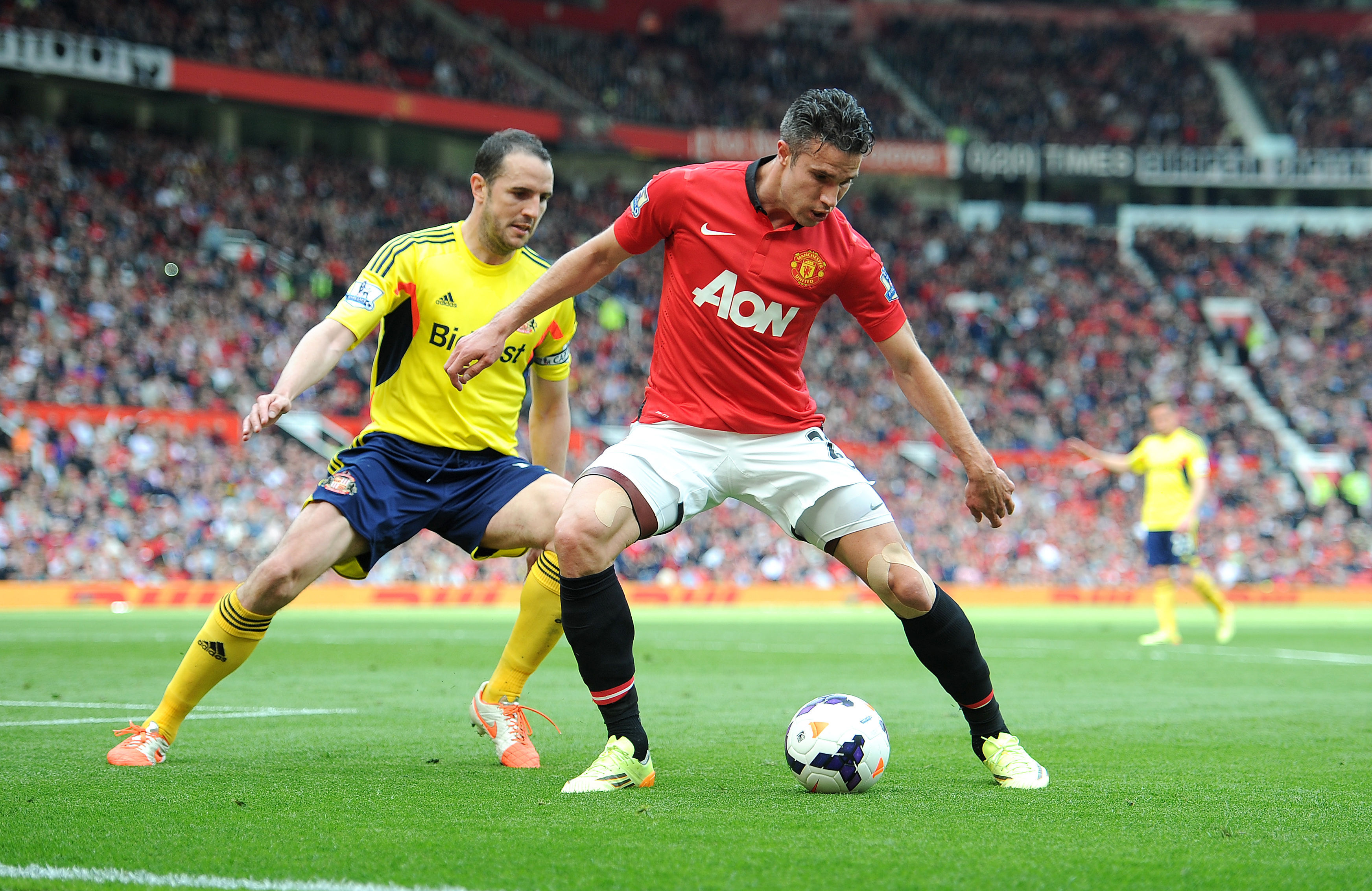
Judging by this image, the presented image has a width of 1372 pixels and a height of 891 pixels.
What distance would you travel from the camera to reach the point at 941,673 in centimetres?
507

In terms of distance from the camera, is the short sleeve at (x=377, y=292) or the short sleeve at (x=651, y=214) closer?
the short sleeve at (x=651, y=214)

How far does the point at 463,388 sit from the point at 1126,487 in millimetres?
26705

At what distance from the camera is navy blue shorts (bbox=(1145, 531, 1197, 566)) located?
14.4m

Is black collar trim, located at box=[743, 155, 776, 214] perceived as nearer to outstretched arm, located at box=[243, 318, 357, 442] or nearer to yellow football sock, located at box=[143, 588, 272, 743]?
outstretched arm, located at box=[243, 318, 357, 442]

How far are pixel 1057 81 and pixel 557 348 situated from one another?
41.3 metres

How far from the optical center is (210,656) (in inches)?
216

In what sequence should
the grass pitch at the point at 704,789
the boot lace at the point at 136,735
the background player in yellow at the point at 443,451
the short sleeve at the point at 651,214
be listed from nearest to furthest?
the grass pitch at the point at 704,789 → the short sleeve at the point at 651,214 → the boot lace at the point at 136,735 → the background player in yellow at the point at 443,451

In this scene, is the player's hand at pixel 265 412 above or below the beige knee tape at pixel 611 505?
above

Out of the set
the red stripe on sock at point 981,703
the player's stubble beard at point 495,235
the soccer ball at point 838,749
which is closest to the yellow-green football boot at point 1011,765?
the red stripe on sock at point 981,703

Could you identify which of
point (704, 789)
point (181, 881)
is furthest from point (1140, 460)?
point (181, 881)

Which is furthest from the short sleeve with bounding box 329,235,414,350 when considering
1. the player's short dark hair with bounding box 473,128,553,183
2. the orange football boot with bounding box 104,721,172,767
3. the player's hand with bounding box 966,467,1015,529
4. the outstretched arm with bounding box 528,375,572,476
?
the player's hand with bounding box 966,467,1015,529

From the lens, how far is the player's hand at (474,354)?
4695 millimetres

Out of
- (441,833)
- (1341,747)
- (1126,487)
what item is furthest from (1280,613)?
(441,833)

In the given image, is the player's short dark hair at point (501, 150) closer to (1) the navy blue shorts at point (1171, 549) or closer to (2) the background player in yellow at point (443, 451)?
(2) the background player in yellow at point (443, 451)
